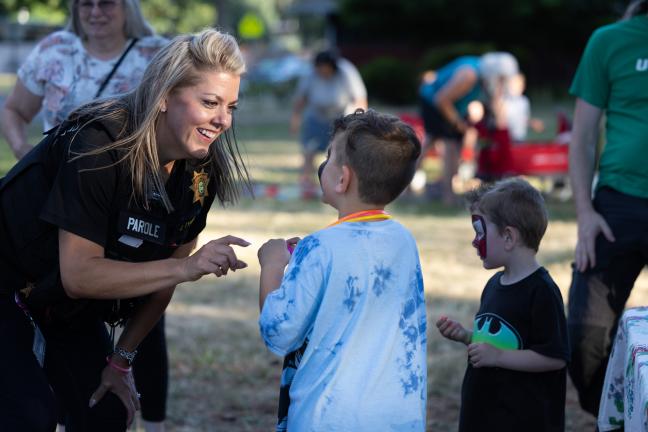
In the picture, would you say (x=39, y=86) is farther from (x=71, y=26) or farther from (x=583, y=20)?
(x=583, y=20)

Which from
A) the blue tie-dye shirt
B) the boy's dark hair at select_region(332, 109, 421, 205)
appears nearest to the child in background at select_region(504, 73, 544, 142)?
the boy's dark hair at select_region(332, 109, 421, 205)

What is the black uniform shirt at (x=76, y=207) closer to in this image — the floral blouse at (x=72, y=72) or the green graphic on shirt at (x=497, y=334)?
the green graphic on shirt at (x=497, y=334)

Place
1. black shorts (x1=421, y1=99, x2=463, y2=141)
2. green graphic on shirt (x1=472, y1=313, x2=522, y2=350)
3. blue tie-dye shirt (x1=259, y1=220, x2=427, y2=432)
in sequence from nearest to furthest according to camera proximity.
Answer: blue tie-dye shirt (x1=259, y1=220, x2=427, y2=432), green graphic on shirt (x1=472, y1=313, x2=522, y2=350), black shorts (x1=421, y1=99, x2=463, y2=141)

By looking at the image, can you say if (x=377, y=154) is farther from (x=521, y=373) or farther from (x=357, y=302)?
(x=521, y=373)

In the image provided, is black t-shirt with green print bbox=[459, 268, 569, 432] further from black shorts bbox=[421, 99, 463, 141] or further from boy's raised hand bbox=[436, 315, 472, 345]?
black shorts bbox=[421, 99, 463, 141]

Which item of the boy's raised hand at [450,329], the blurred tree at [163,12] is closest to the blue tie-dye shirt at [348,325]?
the boy's raised hand at [450,329]

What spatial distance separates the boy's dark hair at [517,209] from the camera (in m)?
3.54

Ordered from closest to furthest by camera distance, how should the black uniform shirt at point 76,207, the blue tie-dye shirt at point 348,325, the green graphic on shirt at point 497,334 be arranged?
the blue tie-dye shirt at point 348,325 → the black uniform shirt at point 76,207 → the green graphic on shirt at point 497,334

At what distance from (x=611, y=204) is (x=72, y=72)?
2457 millimetres

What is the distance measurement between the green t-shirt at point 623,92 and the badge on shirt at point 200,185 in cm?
180

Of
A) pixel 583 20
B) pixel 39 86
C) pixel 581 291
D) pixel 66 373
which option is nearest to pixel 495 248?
pixel 581 291

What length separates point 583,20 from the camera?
121 feet

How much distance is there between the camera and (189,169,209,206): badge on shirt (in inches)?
134

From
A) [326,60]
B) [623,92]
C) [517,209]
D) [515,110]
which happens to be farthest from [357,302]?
[515,110]
